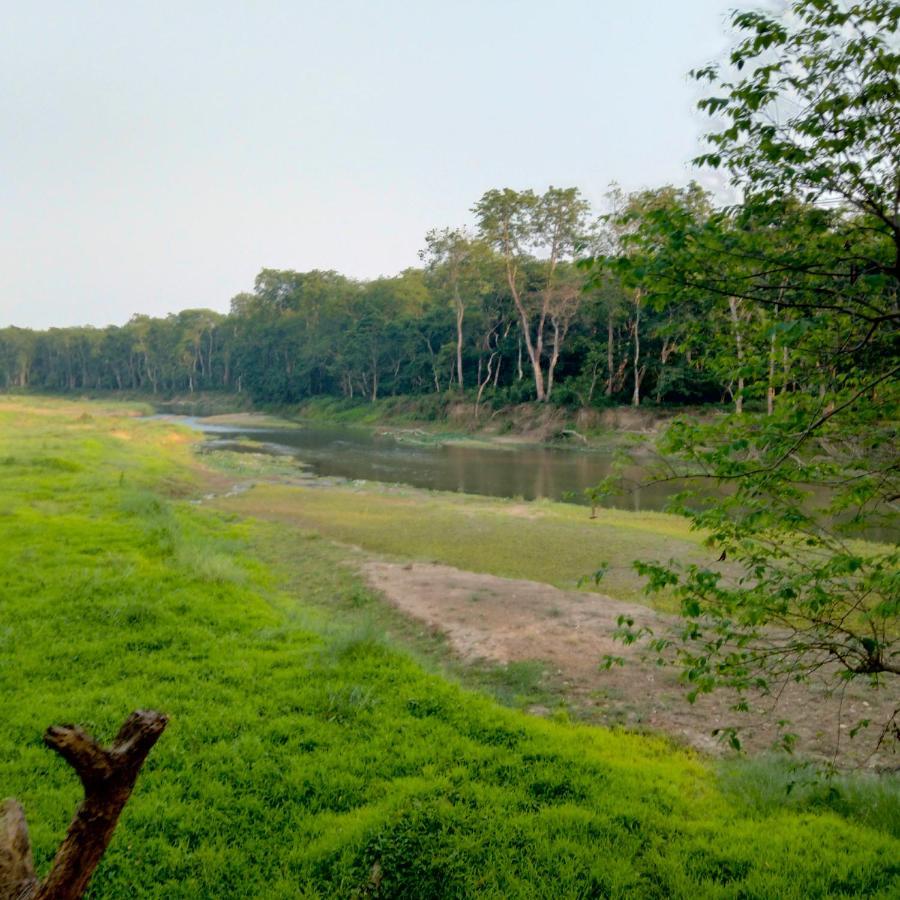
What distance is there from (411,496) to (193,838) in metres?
20.2

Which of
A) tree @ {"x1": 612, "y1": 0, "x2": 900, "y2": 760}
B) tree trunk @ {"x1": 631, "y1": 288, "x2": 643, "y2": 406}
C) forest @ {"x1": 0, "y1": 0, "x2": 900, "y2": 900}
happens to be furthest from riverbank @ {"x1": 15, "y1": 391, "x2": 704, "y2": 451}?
tree @ {"x1": 612, "y1": 0, "x2": 900, "y2": 760}

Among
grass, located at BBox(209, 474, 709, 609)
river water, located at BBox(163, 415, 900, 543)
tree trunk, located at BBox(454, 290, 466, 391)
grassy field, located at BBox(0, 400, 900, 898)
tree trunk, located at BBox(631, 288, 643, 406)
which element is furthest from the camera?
tree trunk, located at BBox(454, 290, 466, 391)

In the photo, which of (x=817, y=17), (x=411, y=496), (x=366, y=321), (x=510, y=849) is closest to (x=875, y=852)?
(x=510, y=849)

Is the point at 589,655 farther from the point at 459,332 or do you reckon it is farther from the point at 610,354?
the point at 459,332

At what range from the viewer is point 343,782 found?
5184 millimetres

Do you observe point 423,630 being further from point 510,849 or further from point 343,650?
point 510,849

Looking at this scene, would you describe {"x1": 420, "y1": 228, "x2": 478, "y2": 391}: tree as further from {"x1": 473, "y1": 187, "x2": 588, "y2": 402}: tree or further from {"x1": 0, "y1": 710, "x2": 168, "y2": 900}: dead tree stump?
{"x1": 0, "y1": 710, "x2": 168, "y2": 900}: dead tree stump

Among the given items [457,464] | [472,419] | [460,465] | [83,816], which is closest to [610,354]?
[472,419]

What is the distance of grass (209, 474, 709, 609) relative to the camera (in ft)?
46.8

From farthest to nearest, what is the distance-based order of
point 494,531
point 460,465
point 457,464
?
point 457,464 → point 460,465 → point 494,531

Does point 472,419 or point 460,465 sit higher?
point 472,419

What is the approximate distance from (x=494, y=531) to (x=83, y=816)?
50.8 feet

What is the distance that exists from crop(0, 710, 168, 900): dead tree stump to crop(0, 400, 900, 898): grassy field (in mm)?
1687

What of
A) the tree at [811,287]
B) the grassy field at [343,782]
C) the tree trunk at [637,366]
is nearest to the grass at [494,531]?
the grassy field at [343,782]
